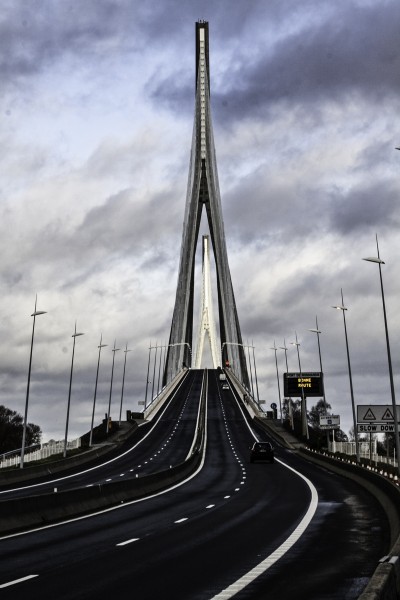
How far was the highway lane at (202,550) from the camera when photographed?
1298 centimetres

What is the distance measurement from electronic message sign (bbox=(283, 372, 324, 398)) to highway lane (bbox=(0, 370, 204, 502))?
10359 millimetres

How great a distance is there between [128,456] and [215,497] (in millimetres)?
41012

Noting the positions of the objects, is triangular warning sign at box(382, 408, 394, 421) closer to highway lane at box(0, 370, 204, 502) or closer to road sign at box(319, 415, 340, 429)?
highway lane at box(0, 370, 204, 502)

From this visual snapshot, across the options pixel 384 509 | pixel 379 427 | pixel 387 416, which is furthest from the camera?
pixel 379 427

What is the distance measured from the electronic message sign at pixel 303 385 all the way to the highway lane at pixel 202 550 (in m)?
58.6

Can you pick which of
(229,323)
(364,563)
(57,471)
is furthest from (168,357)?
(364,563)

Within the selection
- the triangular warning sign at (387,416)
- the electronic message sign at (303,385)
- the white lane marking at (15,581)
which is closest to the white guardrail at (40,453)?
the electronic message sign at (303,385)

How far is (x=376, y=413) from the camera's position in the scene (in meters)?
42.6

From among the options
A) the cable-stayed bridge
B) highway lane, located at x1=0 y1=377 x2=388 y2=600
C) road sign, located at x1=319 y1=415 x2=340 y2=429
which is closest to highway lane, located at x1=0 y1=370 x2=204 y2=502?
the cable-stayed bridge

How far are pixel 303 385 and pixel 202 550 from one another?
7805cm

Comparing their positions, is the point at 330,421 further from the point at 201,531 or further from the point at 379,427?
the point at 201,531

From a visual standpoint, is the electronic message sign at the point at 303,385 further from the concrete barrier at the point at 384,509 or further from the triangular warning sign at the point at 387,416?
the triangular warning sign at the point at 387,416

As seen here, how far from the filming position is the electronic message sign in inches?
3738

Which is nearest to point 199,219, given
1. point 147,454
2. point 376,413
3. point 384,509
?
point 147,454
